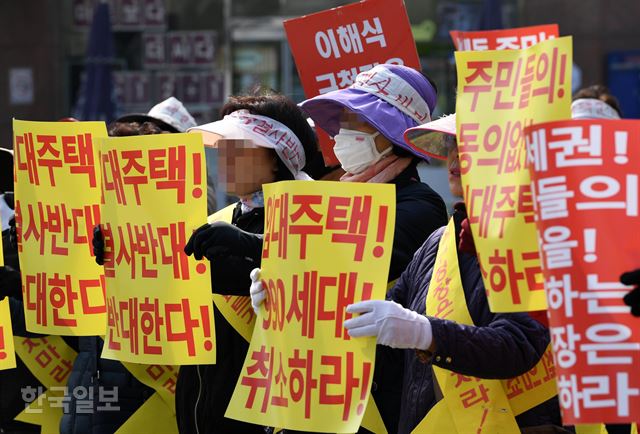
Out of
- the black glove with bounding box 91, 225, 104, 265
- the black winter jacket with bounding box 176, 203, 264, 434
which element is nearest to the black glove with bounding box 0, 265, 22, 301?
the black glove with bounding box 91, 225, 104, 265

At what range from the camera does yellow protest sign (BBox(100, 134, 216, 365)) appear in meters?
4.07

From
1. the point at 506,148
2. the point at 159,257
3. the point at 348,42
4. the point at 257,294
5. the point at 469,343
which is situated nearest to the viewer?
the point at 506,148

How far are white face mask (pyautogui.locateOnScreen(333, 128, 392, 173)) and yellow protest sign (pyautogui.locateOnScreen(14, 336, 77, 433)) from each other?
2.03 m

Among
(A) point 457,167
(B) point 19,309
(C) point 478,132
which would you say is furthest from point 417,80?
(B) point 19,309

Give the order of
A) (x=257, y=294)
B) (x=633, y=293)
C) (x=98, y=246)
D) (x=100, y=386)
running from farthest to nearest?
(x=100, y=386) → (x=98, y=246) → (x=257, y=294) → (x=633, y=293)

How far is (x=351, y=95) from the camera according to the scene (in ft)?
13.9

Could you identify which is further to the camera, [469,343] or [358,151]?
[358,151]

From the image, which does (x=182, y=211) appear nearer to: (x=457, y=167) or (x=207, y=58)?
(x=457, y=167)

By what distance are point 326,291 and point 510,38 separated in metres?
0.88

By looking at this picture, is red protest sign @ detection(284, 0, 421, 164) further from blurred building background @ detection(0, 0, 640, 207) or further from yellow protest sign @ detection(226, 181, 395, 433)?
blurred building background @ detection(0, 0, 640, 207)

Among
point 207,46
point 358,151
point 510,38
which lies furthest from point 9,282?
point 207,46

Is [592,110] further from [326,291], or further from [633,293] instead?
[633,293]

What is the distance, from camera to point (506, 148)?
3.21 metres

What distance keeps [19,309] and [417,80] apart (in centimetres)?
224
